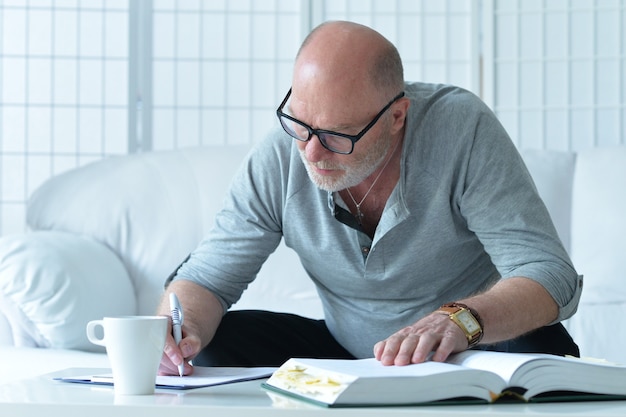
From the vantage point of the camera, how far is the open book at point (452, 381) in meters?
1.05

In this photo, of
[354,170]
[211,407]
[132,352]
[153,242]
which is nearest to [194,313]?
[354,170]

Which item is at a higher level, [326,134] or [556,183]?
[326,134]

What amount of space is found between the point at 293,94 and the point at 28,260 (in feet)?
3.56

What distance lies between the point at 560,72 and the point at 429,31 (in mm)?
490

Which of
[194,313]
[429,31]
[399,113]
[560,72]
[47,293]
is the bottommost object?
[47,293]

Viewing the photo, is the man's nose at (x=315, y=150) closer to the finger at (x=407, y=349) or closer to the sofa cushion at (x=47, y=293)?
the finger at (x=407, y=349)

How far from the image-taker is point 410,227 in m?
1.78

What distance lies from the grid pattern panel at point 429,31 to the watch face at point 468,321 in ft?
7.03

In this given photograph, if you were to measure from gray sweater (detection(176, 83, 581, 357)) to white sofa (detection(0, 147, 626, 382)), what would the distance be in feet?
2.48

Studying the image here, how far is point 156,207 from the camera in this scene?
2885 mm

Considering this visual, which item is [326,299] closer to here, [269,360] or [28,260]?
[269,360]

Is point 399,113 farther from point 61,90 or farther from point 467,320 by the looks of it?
point 61,90

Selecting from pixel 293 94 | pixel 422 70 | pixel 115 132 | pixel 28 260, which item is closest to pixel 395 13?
pixel 422 70

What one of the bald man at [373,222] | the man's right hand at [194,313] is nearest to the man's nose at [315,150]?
the bald man at [373,222]
